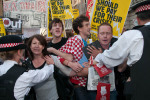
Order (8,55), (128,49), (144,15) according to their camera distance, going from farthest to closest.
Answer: (8,55)
(144,15)
(128,49)

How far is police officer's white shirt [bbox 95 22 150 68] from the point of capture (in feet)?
5.24

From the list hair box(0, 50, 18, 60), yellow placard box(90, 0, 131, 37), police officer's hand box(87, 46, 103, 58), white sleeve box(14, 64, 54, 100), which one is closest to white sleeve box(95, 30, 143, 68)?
police officer's hand box(87, 46, 103, 58)

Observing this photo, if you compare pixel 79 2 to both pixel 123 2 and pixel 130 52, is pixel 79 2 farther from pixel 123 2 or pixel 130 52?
pixel 130 52

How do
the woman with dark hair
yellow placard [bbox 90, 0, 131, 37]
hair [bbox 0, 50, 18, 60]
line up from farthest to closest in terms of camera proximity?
yellow placard [bbox 90, 0, 131, 37] < the woman with dark hair < hair [bbox 0, 50, 18, 60]

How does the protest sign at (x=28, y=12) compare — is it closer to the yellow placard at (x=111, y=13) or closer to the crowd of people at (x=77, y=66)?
the yellow placard at (x=111, y=13)

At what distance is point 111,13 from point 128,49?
5.24 ft

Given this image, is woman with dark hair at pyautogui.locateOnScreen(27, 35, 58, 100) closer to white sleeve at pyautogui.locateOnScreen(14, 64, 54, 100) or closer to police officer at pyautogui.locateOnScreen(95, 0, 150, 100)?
white sleeve at pyautogui.locateOnScreen(14, 64, 54, 100)

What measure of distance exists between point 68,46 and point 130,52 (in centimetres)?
99

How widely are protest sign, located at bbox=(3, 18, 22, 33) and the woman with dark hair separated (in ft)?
14.3

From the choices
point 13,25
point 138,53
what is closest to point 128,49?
point 138,53

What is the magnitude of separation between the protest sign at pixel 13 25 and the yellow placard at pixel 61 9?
3.10 metres

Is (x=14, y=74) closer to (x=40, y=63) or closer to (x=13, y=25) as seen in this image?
(x=40, y=63)

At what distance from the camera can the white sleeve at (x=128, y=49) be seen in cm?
160

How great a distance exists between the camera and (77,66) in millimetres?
2275
